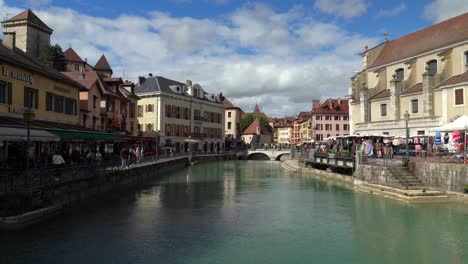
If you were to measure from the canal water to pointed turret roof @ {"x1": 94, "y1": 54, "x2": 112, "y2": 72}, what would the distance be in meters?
49.8

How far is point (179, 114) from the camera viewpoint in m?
65.9

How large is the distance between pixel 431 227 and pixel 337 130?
71980mm

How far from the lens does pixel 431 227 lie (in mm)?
16812

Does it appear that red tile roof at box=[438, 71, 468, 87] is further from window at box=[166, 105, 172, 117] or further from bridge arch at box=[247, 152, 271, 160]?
bridge arch at box=[247, 152, 271, 160]

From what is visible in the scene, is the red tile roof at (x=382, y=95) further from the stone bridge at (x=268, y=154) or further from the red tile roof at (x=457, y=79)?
the stone bridge at (x=268, y=154)

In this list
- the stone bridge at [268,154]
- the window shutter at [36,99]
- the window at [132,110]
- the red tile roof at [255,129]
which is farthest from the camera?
the red tile roof at [255,129]

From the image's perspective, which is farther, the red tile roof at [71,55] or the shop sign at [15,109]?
the red tile roof at [71,55]

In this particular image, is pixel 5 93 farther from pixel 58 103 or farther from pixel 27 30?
pixel 27 30

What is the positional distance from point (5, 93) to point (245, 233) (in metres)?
15.9

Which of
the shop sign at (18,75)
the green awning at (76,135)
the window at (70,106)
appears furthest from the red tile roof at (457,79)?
the shop sign at (18,75)

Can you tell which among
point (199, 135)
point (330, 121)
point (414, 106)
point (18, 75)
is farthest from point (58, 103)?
point (330, 121)

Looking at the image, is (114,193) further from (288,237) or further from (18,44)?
(18,44)

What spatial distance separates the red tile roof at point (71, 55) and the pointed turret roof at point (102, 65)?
477 centimetres

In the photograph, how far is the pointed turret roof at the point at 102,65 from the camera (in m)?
69.2
